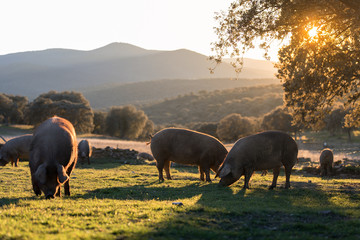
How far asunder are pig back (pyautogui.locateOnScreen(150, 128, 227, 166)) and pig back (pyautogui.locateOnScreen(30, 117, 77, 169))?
532 centimetres

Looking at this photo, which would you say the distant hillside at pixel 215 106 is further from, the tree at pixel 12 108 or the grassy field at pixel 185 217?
the grassy field at pixel 185 217

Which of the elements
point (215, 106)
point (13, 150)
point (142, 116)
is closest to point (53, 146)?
point (13, 150)

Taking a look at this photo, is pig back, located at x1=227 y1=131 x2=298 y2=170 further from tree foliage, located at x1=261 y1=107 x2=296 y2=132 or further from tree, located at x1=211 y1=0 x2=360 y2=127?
tree foliage, located at x1=261 y1=107 x2=296 y2=132

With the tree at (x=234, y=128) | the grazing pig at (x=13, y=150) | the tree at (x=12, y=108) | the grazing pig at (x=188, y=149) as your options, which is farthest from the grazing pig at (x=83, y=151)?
the tree at (x=12, y=108)

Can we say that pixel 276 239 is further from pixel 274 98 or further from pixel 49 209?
pixel 274 98

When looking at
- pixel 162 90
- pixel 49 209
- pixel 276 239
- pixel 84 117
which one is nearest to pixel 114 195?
pixel 49 209

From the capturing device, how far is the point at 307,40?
47.6ft

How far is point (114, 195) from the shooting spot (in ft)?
37.1

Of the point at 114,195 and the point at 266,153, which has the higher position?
the point at 266,153

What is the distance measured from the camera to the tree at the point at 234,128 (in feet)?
197

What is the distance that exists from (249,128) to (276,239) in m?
55.6

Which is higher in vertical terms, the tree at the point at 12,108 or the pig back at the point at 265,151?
the tree at the point at 12,108

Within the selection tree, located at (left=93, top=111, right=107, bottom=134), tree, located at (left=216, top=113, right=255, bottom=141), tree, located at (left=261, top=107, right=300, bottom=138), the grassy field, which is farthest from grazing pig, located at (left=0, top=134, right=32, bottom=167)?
tree, located at (left=93, top=111, right=107, bottom=134)

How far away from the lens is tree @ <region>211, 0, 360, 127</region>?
46.8 ft
